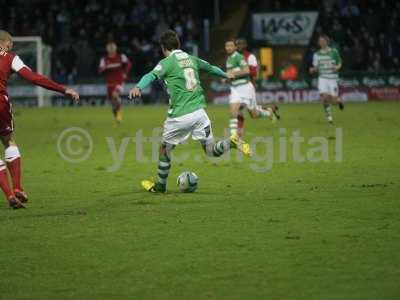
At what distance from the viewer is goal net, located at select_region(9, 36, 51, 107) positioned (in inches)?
1491

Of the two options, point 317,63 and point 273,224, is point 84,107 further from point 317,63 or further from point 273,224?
point 273,224

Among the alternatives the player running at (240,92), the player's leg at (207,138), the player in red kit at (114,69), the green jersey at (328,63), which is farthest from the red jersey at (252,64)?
the player's leg at (207,138)

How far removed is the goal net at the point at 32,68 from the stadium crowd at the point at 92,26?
3.19 feet

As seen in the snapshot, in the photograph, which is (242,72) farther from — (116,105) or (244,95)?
(116,105)

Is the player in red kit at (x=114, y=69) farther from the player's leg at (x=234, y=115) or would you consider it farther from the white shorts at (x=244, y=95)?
the player's leg at (x=234, y=115)

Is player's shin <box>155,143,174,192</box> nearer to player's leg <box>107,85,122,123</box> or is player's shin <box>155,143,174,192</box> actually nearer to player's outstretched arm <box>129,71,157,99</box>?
player's outstretched arm <box>129,71,157,99</box>

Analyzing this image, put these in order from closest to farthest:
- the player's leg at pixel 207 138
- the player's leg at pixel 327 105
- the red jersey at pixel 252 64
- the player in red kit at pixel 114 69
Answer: the player's leg at pixel 207 138 < the red jersey at pixel 252 64 < the player's leg at pixel 327 105 < the player in red kit at pixel 114 69

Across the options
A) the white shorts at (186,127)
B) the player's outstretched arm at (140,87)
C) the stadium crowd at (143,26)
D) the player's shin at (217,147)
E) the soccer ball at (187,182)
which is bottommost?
the soccer ball at (187,182)

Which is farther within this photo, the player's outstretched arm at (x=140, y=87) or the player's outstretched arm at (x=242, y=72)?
the player's outstretched arm at (x=242, y=72)

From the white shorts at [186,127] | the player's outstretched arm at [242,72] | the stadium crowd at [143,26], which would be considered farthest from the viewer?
the stadium crowd at [143,26]

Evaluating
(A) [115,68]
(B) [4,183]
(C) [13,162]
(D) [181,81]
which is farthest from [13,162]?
(A) [115,68]

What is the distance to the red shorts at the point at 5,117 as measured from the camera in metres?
11.4

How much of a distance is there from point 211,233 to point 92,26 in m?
34.0

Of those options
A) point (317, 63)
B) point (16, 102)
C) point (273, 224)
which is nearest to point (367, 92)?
point (317, 63)
